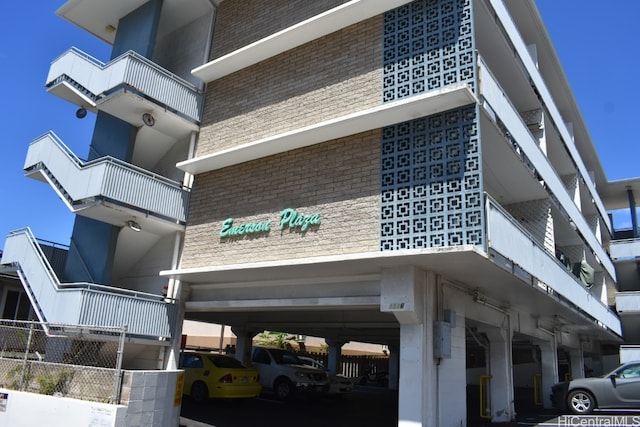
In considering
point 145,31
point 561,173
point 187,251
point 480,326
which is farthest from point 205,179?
point 561,173

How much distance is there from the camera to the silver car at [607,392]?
524 inches

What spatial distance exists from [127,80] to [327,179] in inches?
260

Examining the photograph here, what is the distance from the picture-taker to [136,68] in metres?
14.6

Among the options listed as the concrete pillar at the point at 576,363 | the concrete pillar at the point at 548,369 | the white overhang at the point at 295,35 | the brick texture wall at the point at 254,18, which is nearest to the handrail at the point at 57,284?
the white overhang at the point at 295,35

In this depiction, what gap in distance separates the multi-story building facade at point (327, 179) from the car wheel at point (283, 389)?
2344 millimetres

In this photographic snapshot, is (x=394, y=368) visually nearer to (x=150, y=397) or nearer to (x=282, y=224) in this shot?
(x=282, y=224)

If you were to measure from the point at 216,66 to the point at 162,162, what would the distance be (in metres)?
3.80

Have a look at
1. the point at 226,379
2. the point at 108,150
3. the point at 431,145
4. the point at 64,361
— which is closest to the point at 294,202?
the point at 431,145

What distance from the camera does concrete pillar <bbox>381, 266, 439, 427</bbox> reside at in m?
10.2

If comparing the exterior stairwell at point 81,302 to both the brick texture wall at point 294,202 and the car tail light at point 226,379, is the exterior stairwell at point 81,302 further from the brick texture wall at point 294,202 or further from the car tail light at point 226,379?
the car tail light at point 226,379

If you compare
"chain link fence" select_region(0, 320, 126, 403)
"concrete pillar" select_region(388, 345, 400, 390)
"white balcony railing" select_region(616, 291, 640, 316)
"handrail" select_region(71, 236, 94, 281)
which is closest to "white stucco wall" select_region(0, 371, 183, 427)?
"chain link fence" select_region(0, 320, 126, 403)

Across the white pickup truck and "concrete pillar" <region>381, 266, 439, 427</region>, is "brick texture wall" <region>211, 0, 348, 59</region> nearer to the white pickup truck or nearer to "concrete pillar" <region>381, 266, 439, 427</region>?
"concrete pillar" <region>381, 266, 439, 427</region>

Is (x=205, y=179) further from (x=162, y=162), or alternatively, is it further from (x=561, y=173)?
(x=561, y=173)

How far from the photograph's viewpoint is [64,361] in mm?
13750
